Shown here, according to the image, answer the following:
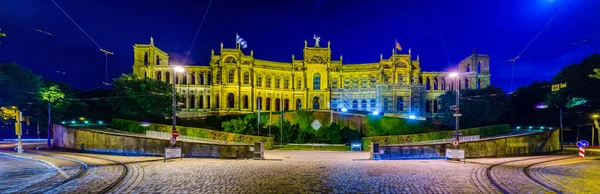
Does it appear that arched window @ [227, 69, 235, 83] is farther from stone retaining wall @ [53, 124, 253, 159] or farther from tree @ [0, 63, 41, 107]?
stone retaining wall @ [53, 124, 253, 159]

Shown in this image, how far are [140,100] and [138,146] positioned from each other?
20263 mm

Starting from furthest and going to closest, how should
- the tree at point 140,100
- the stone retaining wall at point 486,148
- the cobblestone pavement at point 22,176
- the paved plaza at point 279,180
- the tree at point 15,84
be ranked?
the tree at point 140,100
the tree at point 15,84
the stone retaining wall at point 486,148
the cobblestone pavement at point 22,176
the paved plaza at point 279,180

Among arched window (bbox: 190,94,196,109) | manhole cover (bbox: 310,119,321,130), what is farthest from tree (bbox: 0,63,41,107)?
manhole cover (bbox: 310,119,321,130)

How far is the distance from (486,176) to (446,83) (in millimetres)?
59740

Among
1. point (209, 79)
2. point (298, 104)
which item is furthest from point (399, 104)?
point (209, 79)

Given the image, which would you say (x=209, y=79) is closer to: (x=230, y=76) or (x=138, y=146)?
(x=230, y=76)

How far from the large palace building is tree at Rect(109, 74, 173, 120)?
1439cm

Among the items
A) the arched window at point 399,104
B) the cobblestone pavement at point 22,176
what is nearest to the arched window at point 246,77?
the arched window at point 399,104

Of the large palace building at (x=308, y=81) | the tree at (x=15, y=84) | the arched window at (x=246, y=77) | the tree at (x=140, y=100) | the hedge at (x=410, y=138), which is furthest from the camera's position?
the arched window at (x=246, y=77)

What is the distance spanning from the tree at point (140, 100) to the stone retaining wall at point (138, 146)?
47.4 feet

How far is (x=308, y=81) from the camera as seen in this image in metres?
64.1

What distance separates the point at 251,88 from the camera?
5866 centimetres

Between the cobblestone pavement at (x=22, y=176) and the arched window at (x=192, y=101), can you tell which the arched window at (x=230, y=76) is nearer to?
the arched window at (x=192, y=101)

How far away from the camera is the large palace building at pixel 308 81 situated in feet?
189
